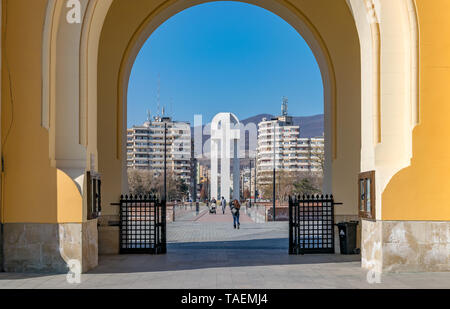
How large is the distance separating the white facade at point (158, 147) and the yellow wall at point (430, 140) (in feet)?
434

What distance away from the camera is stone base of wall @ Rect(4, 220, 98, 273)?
11.5 m

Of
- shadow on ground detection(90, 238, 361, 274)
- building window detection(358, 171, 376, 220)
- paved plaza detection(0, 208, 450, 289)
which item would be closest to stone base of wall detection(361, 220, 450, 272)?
paved plaza detection(0, 208, 450, 289)

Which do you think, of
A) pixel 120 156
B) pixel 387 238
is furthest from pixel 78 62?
pixel 387 238

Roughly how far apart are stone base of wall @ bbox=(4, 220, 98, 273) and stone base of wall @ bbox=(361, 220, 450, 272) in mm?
5721

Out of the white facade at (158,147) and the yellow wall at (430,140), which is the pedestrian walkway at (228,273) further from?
the white facade at (158,147)

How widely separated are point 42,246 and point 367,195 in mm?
6396

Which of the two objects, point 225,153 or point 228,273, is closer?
point 228,273

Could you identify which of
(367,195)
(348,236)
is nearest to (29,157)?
(367,195)

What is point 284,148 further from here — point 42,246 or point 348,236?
point 42,246

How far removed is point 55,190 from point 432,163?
7.18m

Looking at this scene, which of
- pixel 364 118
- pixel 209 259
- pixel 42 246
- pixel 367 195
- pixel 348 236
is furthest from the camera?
pixel 348 236

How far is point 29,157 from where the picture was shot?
11.7m

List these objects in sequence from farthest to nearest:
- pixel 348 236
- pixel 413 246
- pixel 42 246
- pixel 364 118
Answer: pixel 348 236 → pixel 364 118 → pixel 42 246 → pixel 413 246

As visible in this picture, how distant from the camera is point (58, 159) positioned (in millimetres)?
12016
